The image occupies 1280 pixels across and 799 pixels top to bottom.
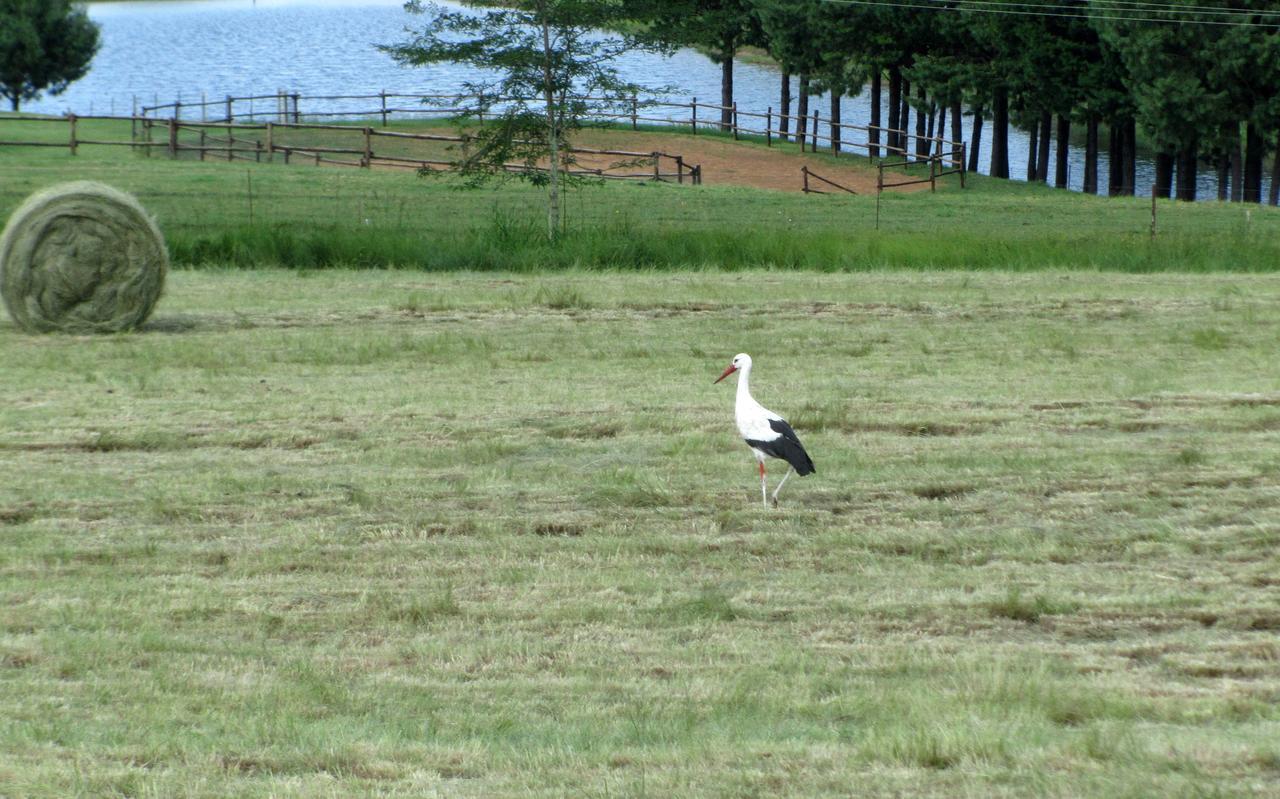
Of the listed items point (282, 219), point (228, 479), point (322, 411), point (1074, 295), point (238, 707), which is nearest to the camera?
point (238, 707)

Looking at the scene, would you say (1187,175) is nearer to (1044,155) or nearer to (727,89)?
(1044,155)

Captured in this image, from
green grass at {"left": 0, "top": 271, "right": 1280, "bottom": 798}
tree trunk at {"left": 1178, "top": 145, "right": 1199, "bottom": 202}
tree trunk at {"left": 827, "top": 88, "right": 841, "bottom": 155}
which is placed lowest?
green grass at {"left": 0, "top": 271, "right": 1280, "bottom": 798}

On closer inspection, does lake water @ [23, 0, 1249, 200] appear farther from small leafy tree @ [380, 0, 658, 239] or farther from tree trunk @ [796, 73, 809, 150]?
small leafy tree @ [380, 0, 658, 239]

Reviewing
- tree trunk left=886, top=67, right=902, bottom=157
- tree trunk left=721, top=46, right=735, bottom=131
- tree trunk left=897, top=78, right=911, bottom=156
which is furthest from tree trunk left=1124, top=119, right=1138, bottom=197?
tree trunk left=721, top=46, right=735, bottom=131

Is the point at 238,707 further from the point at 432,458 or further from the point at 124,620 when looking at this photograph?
the point at 432,458

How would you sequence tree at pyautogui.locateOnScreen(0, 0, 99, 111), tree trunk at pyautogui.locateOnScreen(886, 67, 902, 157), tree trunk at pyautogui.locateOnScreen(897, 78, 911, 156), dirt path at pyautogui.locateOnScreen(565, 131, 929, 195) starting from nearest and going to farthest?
1. dirt path at pyautogui.locateOnScreen(565, 131, 929, 195)
2. tree trunk at pyautogui.locateOnScreen(897, 78, 911, 156)
3. tree trunk at pyautogui.locateOnScreen(886, 67, 902, 157)
4. tree at pyautogui.locateOnScreen(0, 0, 99, 111)

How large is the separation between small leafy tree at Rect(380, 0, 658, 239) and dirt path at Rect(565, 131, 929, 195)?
921 inches

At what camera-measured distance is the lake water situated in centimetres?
9225

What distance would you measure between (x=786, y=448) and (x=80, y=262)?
393 inches

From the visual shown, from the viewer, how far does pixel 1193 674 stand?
21.2ft

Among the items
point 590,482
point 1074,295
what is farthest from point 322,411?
point 1074,295

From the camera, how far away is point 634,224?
29.2 metres

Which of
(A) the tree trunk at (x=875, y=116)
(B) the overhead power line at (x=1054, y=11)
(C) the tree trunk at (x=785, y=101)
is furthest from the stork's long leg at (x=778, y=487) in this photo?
(C) the tree trunk at (x=785, y=101)

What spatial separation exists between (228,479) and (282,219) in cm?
2232
